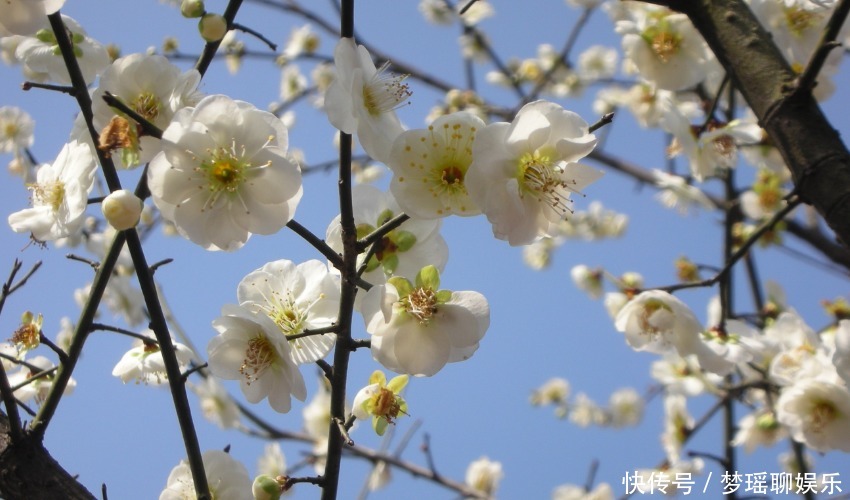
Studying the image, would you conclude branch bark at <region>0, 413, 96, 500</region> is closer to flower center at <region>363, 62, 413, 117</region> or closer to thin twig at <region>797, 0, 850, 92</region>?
flower center at <region>363, 62, 413, 117</region>

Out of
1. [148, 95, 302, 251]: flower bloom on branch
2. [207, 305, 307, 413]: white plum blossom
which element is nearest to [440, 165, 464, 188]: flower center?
[148, 95, 302, 251]: flower bloom on branch

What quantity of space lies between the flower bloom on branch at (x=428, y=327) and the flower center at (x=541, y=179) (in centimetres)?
19

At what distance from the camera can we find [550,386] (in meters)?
5.78

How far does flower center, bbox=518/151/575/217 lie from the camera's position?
1.05 m

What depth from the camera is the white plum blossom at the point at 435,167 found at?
1.06m

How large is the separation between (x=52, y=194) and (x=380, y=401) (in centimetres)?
71

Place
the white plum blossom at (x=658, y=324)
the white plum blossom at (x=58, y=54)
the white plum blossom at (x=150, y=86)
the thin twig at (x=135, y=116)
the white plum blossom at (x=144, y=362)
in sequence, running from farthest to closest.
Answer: the white plum blossom at (x=658, y=324)
the white plum blossom at (x=144, y=362)
the white plum blossom at (x=58, y=54)
the white plum blossom at (x=150, y=86)
the thin twig at (x=135, y=116)

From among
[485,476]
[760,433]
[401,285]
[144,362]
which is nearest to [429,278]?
[401,285]

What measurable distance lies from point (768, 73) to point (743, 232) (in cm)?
199

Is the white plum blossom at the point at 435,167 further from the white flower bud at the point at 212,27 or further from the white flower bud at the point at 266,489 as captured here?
the white flower bud at the point at 266,489

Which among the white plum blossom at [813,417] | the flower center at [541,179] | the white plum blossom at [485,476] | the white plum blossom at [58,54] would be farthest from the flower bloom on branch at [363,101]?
the white plum blossom at [485,476]

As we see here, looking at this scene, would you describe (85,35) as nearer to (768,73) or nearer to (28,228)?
(28,228)

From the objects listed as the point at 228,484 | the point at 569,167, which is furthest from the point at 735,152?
the point at 228,484

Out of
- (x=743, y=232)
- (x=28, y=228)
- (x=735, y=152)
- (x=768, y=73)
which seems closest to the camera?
(x=28, y=228)
